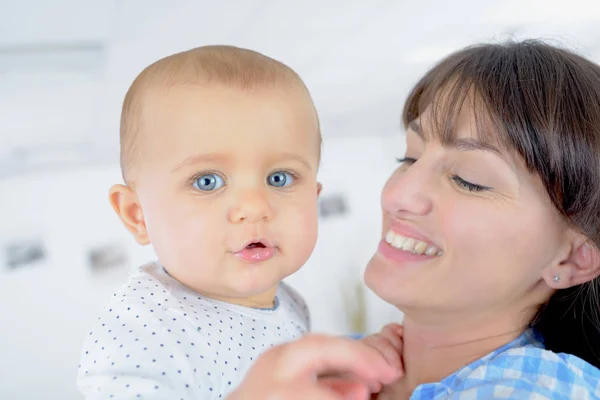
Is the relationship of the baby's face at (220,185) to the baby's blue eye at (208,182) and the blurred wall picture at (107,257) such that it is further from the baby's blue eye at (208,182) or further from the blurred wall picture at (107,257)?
the blurred wall picture at (107,257)

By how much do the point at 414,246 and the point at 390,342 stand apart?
0.92ft

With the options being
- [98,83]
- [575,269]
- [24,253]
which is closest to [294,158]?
[575,269]

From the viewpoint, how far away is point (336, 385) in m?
0.76

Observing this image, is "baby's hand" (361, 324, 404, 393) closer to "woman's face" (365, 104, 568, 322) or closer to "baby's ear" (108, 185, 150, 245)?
"woman's face" (365, 104, 568, 322)

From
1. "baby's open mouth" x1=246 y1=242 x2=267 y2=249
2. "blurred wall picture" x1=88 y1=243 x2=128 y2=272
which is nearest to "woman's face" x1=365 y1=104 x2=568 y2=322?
"baby's open mouth" x1=246 y1=242 x2=267 y2=249

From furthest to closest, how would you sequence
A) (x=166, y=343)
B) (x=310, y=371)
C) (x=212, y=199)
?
(x=212, y=199), (x=166, y=343), (x=310, y=371)

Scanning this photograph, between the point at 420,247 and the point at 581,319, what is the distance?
0.39 metres

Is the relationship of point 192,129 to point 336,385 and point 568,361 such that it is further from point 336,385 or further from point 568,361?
A: point 568,361

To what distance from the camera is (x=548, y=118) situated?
3.39ft

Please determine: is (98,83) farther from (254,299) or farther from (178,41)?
(254,299)

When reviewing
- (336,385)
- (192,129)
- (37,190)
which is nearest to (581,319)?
(336,385)

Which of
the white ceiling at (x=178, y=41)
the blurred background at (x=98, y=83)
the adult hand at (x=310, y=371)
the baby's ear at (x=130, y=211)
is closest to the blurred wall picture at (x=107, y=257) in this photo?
the blurred background at (x=98, y=83)

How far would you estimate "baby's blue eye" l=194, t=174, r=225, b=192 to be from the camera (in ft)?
3.19

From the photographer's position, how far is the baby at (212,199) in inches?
36.4
